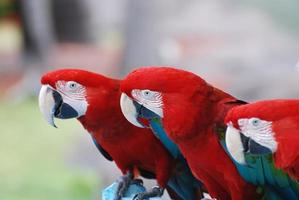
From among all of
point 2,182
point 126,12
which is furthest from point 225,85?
point 2,182

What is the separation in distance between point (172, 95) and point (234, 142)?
98 millimetres

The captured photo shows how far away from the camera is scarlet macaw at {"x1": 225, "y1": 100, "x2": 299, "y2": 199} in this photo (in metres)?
0.68

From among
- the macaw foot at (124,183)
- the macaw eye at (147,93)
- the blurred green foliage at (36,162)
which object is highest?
the macaw eye at (147,93)

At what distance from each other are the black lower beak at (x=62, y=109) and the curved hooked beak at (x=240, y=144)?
8.4 inches

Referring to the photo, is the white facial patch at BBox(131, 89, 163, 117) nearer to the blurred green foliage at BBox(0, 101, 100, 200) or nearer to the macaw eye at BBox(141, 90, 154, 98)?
the macaw eye at BBox(141, 90, 154, 98)

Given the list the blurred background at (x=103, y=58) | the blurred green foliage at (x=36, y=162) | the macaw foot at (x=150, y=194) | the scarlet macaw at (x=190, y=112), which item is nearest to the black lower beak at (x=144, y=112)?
the scarlet macaw at (x=190, y=112)

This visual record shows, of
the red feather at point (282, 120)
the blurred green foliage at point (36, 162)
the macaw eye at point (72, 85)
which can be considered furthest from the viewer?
the blurred green foliage at point (36, 162)

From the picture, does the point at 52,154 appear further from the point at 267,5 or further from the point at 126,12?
the point at 267,5

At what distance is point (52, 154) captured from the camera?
289cm

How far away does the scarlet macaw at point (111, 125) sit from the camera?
0.83m

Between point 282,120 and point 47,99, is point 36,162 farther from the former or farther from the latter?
point 282,120

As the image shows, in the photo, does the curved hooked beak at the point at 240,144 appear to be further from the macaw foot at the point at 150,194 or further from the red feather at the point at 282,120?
the macaw foot at the point at 150,194

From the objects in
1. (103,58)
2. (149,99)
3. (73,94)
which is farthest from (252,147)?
(103,58)

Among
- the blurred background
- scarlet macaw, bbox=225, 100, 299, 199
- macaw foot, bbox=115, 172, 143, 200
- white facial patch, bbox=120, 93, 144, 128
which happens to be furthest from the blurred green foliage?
scarlet macaw, bbox=225, 100, 299, 199
